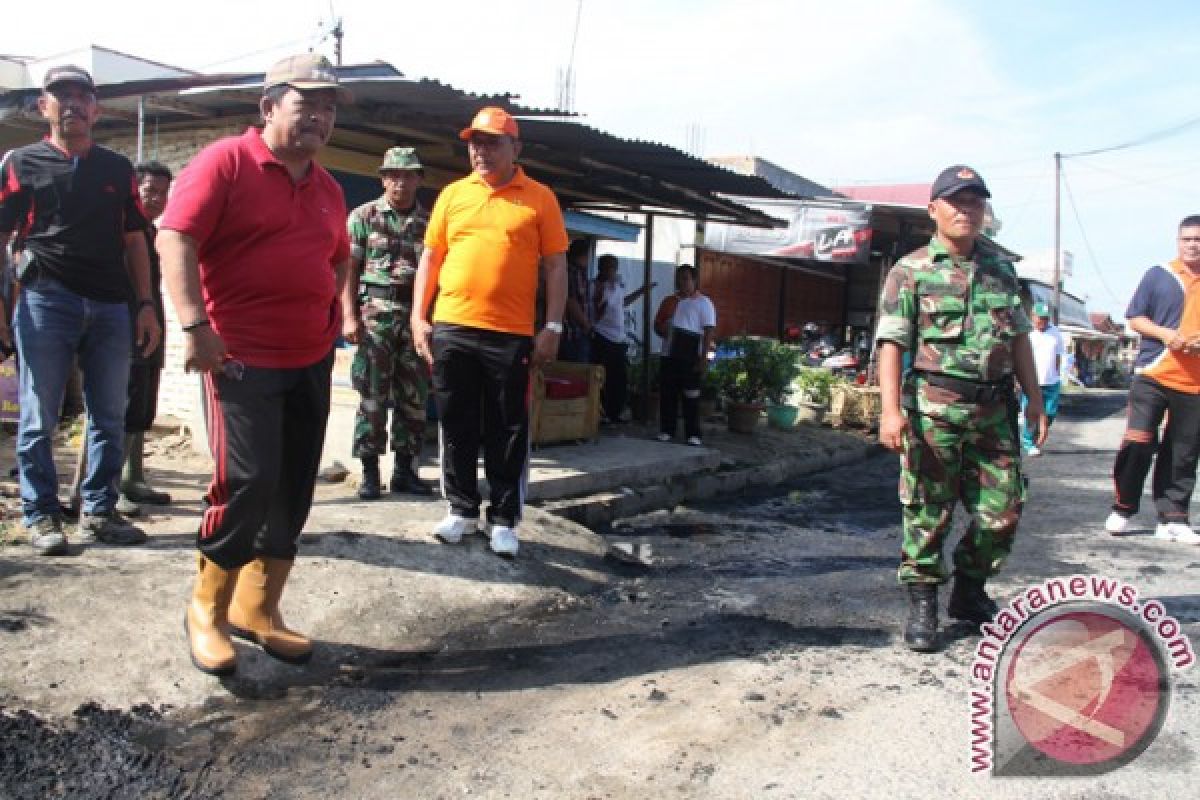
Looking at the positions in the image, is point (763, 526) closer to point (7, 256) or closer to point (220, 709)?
point (220, 709)

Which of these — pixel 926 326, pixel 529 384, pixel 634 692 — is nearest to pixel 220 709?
pixel 634 692

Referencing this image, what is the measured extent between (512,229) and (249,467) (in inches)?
77.5

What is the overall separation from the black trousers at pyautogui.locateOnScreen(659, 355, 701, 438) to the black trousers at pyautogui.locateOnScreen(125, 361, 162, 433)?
510 centimetres

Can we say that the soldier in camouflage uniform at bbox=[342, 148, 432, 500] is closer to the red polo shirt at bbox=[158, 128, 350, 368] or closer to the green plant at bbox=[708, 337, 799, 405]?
the red polo shirt at bbox=[158, 128, 350, 368]

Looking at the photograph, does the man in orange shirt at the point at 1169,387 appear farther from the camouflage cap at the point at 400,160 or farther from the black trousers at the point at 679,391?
the camouflage cap at the point at 400,160

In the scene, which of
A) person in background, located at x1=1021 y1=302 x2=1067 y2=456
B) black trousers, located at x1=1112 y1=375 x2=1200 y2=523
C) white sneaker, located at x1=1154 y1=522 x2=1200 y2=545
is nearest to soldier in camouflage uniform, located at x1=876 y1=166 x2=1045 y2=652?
black trousers, located at x1=1112 y1=375 x2=1200 y2=523

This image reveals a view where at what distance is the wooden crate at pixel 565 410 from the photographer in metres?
7.53

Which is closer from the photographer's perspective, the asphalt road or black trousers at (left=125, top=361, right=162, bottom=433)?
the asphalt road

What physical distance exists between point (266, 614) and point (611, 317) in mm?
7276

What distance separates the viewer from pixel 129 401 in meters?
5.32

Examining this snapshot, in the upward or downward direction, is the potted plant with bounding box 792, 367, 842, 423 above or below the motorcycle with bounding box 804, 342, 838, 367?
below

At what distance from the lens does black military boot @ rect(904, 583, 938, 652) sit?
12.8ft

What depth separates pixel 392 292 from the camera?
5590 millimetres

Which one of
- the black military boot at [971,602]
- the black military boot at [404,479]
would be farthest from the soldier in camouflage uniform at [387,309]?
the black military boot at [971,602]
